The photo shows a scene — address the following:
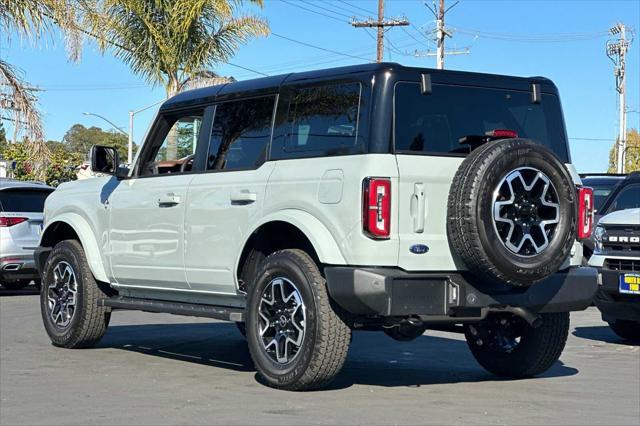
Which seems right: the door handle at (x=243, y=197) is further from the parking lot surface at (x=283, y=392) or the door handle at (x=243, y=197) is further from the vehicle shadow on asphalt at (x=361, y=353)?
the vehicle shadow on asphalt at (x=361, y=353)

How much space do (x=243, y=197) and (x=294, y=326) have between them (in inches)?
41.6

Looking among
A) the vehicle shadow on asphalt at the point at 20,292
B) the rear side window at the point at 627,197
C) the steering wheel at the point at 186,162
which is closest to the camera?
the steering wheel at the point at 186,162

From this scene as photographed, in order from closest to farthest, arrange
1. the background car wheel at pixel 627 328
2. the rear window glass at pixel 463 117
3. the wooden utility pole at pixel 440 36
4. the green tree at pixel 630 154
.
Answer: the rear window glass at pixel 463 117 < the background car wheel at pixel 627 328 < the wooden utility pole at pixel 440 36 < the green tree at pixel 630 154

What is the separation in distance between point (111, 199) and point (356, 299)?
3334 mm

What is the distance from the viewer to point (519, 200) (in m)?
6.94

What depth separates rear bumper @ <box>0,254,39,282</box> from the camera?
15.6 metres

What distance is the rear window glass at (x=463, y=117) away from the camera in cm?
714

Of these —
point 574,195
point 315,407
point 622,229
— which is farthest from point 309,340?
point 622,229

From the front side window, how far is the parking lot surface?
1.61m

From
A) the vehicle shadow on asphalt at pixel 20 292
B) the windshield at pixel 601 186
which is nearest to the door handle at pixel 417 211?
the windshield at pixel 601 186

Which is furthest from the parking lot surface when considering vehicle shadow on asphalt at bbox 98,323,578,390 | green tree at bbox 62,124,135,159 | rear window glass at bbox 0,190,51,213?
green tree at bbox 62,124,135,159

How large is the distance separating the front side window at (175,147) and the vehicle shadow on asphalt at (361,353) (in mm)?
1622

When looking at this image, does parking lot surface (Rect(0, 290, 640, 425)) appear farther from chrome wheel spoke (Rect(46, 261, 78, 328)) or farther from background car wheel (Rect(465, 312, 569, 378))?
chrome wheel spoke (Rect(46, 261, 78, 328))

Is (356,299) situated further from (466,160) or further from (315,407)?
(466,160)
